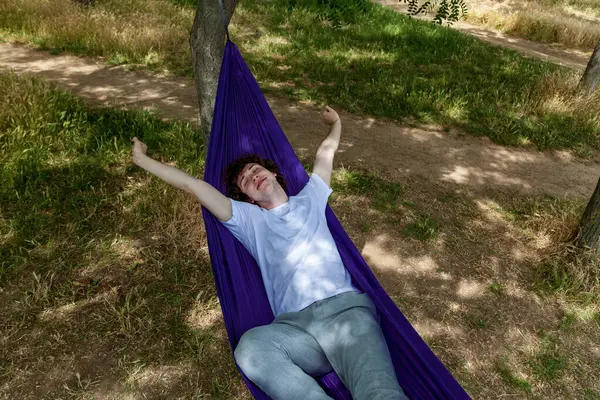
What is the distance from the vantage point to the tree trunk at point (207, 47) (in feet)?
9.64

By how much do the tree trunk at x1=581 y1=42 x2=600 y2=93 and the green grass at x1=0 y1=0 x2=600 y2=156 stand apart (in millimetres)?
162

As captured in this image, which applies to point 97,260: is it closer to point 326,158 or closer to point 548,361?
point 326,158

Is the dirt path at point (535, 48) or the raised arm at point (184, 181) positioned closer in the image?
the raised arm at point (184, 181)

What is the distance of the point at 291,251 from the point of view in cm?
210

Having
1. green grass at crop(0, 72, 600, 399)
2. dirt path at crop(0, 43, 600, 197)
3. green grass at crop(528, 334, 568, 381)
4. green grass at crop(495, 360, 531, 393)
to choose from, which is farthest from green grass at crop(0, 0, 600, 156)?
green grass at crop(495, 360, 531, 393)

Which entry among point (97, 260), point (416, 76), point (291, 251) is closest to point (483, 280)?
point (291, 251)

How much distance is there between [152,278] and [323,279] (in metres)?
1.31

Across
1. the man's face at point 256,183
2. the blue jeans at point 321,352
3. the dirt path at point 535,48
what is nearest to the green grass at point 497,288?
the blue jeans at point 321,352

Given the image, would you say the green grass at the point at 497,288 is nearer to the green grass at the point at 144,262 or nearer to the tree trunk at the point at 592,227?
the green grass at the point at 144,262

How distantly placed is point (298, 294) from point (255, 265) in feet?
1.12

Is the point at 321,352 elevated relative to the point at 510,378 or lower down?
elevated

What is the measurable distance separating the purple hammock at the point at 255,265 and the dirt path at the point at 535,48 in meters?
8.34

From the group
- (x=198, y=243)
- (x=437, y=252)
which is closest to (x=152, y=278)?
(x=198, y=243)

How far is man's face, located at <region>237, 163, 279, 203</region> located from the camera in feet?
7.30
